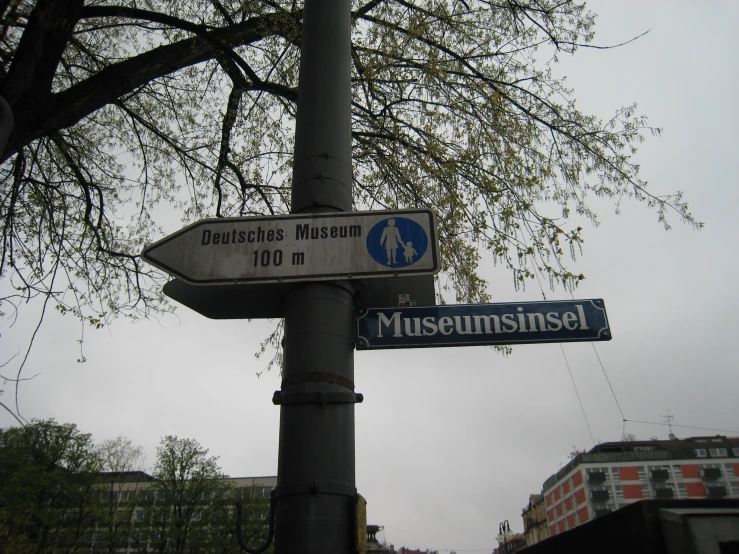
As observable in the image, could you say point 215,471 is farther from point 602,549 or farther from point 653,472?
point 653,472

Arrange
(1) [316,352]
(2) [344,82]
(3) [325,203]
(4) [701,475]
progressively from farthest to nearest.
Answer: (4) [701,475]
(2) [344,82]
(3) [325,203]
(1) [316,352]

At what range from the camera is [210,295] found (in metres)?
2.77

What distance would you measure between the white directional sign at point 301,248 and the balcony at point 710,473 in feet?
257

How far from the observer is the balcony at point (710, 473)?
65250 mm

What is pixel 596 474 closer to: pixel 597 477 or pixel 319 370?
pixel 597 477

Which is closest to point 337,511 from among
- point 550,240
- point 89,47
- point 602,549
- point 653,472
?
point 602,549

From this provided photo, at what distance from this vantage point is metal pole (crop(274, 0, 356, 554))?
2.01m

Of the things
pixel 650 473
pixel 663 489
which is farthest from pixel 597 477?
pixel 663 489

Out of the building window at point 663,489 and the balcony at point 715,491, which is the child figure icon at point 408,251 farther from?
the balcony at point 715,491

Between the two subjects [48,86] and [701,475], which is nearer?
[48,86]

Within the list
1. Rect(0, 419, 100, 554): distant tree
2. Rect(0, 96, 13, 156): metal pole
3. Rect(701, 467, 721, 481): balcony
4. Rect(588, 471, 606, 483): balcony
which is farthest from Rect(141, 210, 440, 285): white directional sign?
Rect(701, 467, 721, 481): balcony

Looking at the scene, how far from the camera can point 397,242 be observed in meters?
2.55

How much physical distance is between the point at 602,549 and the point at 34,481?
29.2 m

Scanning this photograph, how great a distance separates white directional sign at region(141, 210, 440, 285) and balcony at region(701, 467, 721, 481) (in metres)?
78.5
